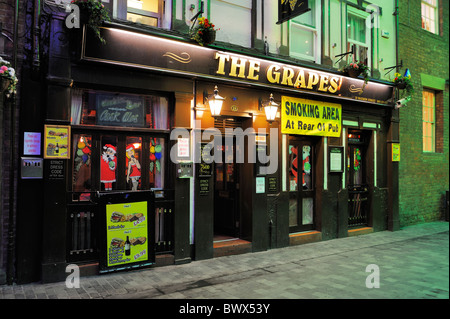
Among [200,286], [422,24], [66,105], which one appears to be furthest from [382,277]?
[422,24]

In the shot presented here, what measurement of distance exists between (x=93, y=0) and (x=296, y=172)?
6.30 metres

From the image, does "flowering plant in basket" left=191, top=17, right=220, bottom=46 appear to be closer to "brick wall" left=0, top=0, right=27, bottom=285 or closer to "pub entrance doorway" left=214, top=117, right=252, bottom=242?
"pub entrance doorway" left=214, top=117, right=252, bottom=242

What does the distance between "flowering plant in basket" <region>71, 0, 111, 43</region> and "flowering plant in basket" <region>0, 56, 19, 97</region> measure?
1372mm

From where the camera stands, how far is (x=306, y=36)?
9.52m

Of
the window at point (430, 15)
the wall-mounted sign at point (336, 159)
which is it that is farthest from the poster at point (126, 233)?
the window at point (430, 15)

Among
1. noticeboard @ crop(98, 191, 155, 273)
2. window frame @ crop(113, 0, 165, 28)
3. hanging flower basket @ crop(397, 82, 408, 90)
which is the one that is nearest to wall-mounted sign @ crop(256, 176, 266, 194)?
noticeboard @ crop(98, 191, 155, 273)

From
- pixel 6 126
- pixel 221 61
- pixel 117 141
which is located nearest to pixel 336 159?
pixel 221 61

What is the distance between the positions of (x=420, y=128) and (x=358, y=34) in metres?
4.26

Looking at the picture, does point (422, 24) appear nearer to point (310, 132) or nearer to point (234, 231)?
point (310, 132)

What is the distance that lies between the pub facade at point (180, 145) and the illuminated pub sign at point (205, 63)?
23 mm

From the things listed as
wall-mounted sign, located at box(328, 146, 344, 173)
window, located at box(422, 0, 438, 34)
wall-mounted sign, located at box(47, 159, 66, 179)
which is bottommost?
wall-mounted sign, located at box(47, 159, 66, 179)

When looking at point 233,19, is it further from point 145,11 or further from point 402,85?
point 402,85

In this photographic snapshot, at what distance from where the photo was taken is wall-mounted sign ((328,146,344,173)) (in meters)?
9.59

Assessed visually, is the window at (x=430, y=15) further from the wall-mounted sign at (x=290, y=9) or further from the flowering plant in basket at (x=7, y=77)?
the flowering plant in basket at (x=7, y=77)
